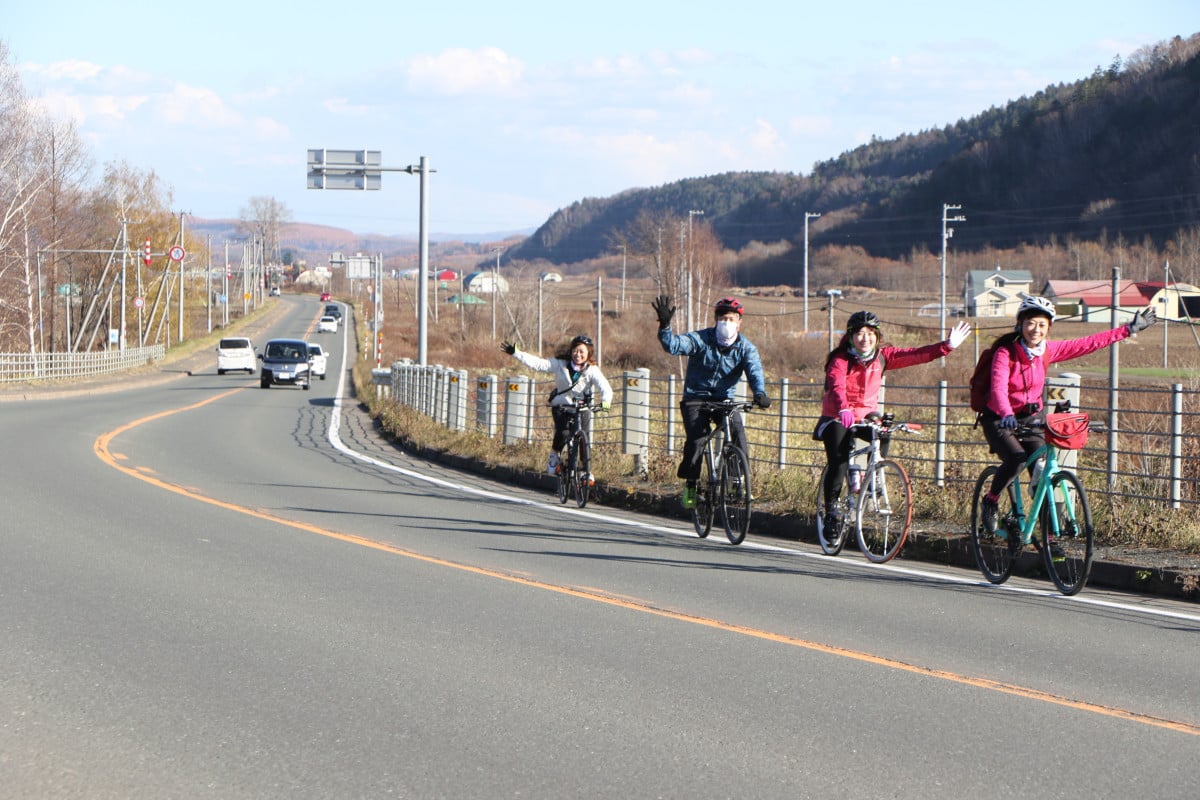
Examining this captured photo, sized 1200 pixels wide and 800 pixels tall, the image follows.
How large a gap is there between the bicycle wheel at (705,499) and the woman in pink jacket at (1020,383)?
2732 mm

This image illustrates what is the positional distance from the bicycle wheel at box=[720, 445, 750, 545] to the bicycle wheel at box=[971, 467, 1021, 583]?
198 centimetres

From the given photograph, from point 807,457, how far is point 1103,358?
49.6 meters

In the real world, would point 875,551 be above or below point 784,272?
below

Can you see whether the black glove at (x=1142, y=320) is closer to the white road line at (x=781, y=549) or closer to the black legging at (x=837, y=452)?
the white road line at (x=781, y=549)

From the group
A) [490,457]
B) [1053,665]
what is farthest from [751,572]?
[490,457]

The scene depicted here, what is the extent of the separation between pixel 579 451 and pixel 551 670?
7325 mm

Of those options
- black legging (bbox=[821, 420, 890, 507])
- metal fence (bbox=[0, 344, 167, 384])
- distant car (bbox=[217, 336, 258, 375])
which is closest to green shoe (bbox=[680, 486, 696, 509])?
black legging (bbox=[821, 420, 890, 507])

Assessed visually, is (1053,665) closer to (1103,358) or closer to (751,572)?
(751,572)

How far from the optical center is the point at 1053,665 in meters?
6.36

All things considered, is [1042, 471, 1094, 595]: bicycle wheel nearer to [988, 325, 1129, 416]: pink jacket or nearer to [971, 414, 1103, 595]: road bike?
[971, 414, 1103, 595]: road bike

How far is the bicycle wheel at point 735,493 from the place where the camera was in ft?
34.3

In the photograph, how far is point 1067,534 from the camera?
8.22 m

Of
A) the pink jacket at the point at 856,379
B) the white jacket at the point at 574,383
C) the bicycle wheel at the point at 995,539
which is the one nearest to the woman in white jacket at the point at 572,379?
the white jacket at the point at 574,383

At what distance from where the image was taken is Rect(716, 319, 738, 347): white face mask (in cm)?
1047
